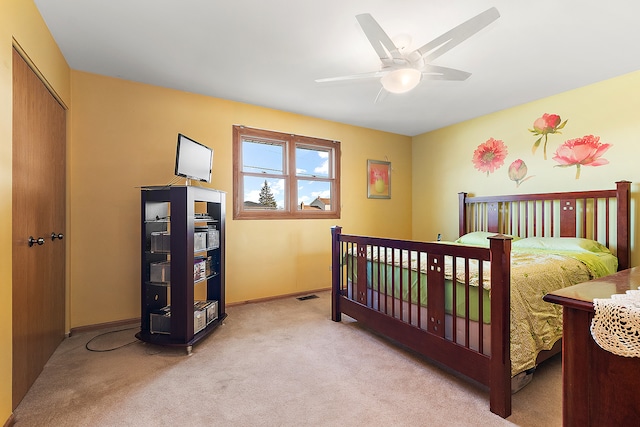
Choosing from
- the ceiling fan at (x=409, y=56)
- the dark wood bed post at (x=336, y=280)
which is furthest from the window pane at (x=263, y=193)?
the ceiling fan at (x=409, y=56)

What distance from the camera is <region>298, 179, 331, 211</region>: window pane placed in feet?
13.1

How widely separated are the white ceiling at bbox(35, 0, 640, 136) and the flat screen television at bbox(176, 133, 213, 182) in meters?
0.74

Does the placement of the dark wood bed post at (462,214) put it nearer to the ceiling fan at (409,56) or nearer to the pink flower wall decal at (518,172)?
the pink flower wall decal at (518,172)

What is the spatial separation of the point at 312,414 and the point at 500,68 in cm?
316

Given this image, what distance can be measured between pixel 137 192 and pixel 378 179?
3.29 meters

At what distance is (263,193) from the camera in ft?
12.2

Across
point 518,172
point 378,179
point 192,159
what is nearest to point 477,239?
point 518,172

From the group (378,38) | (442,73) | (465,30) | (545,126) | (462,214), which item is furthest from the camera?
(462,214)

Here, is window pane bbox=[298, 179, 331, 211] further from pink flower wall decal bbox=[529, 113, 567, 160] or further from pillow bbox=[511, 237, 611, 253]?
pink flower wall decal bbox=[529, 113, 567, 160]

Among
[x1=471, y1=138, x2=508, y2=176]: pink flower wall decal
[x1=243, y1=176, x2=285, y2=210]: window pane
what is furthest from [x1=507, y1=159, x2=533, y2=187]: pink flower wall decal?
[x1=243, y1=176, x2=285, y2=210]: window pane

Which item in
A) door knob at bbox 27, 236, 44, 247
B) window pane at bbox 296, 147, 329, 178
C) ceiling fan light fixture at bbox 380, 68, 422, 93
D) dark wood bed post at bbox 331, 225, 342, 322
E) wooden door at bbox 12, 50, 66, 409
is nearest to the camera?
wooden door at bbox 12, 50, 66, 409

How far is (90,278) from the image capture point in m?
2.71

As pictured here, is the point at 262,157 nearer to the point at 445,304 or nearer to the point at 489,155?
the point at 445,304

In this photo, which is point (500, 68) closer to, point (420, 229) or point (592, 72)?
point (592, 72)
